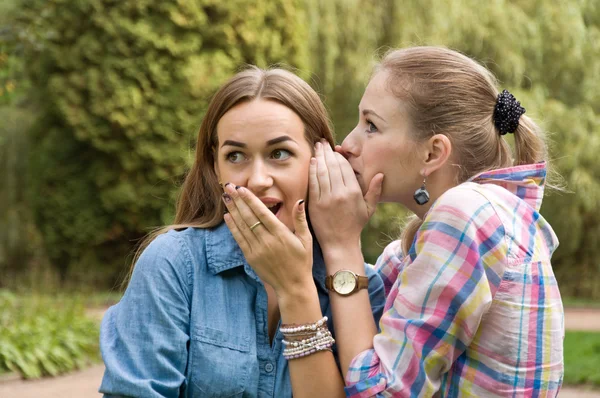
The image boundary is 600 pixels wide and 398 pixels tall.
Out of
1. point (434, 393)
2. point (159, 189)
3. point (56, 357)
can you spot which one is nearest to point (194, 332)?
point (434, 393)

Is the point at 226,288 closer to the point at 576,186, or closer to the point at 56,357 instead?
the point at 56,357

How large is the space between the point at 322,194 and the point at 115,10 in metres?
9.50

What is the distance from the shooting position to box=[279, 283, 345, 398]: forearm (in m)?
2.29

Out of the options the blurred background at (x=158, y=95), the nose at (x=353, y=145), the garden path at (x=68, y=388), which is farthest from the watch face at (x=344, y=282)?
the blurred background at (x=158, y=95)

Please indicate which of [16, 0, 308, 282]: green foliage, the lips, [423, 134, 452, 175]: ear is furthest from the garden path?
[423, 134, 452, 175]: ear

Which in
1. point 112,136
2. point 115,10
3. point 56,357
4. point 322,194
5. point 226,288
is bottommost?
point 56,357

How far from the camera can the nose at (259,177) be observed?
2.43 meters

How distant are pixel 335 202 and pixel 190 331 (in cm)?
62

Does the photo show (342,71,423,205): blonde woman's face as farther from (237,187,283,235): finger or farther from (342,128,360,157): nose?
(237,187,283,235): finger

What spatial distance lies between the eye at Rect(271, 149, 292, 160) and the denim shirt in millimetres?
319

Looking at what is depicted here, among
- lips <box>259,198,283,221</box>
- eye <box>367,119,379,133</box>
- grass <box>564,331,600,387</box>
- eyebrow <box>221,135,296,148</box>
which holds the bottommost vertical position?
grass <box>564,331,600,387</box>

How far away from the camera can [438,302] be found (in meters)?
2.20

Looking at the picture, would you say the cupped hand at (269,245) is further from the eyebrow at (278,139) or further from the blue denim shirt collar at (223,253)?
the eyebrow at (278,139)

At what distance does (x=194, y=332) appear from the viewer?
2285 millimetres
